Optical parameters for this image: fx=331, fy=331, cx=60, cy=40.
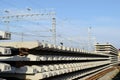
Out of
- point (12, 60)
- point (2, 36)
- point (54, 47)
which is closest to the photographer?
point (2, 36)

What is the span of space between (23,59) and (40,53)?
5.62 metres

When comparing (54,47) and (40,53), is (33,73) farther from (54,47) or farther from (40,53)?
(54,47)

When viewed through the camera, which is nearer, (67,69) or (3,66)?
(3,66)

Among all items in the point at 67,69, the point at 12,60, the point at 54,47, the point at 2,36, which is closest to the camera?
the point at 2,36

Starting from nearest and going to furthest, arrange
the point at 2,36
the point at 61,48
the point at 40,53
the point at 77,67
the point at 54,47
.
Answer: the point at 2,36 → the point at 40,53 → the point at 54,47 → the point at 61,48 → the point at 77,67

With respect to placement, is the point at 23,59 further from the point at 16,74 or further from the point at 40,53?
the point at 40,53

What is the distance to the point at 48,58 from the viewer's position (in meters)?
39.9

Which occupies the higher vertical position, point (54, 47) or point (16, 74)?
point (54, 47)

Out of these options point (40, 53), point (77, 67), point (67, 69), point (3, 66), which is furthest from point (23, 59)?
point (77, 67)

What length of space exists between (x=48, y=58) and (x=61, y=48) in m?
6.92

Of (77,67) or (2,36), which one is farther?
(77,67)

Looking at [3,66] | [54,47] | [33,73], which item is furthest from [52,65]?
[3,66]

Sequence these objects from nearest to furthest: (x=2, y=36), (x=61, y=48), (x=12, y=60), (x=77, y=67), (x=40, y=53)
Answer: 1. (x=2, y=36)
2. (x=12, y=60)
3. (x=40, y=53)
4. (x=61, y=48)
5. (x=77, y=67)

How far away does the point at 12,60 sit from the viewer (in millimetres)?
32469
